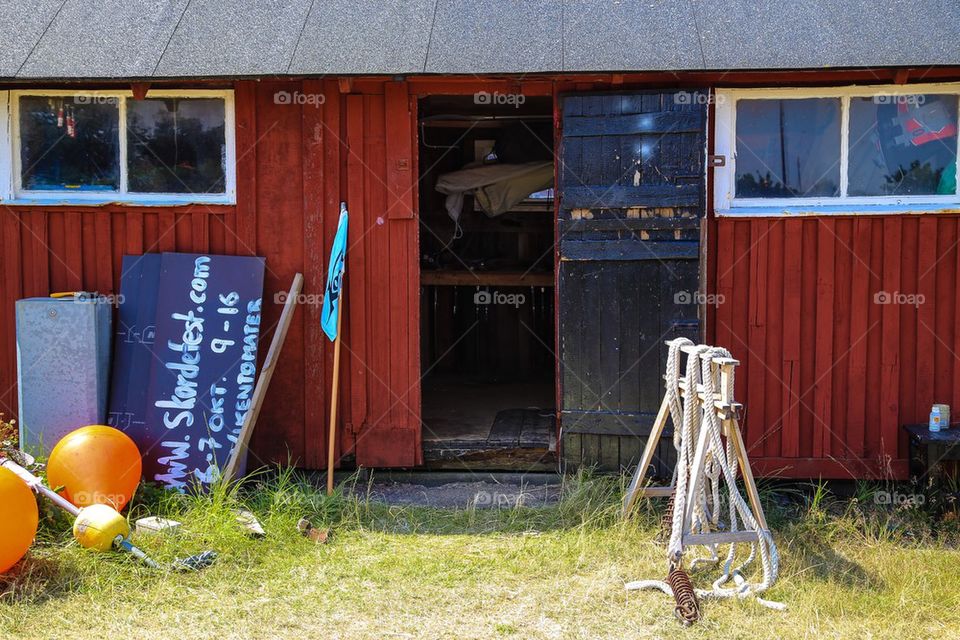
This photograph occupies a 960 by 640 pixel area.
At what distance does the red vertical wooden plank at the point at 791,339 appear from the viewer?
6.66 m

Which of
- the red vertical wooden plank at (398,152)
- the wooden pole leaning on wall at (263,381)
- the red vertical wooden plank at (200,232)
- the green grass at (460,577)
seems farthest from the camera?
the red vertical wooden plank at (200,232)

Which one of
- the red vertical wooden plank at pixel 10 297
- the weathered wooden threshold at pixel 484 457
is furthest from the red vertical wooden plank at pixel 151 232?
the weathered wooden threshold at pixel 484 457

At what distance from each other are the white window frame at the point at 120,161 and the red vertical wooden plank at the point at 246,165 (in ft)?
0.16

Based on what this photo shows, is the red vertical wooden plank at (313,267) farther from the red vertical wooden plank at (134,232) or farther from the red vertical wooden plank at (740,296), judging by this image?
the red vertical wooden plank at (740,296)

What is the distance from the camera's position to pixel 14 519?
16.8 ft

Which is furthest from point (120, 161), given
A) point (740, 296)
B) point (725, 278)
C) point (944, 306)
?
point (944, 306)

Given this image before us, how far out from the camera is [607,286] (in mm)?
6539

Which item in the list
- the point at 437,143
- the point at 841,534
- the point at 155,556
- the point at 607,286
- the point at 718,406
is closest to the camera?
the point at 718,406

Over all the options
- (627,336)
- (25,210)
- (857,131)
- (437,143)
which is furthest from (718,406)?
(437,143)

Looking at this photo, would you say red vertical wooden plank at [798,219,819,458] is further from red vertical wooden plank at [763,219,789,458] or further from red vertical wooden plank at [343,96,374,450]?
red vertical wooden plank at [343,96,374,450]

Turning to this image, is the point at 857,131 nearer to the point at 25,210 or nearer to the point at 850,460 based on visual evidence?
the point at 850,460

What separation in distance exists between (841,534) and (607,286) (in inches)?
A: 82.9

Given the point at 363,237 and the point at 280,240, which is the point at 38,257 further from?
the point at 363,237

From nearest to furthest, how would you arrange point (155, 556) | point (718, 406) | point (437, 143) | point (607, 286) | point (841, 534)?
point (718, 406)
point (155, 556)
point (841, 534)
point (607, 286)
point (437, 143)
